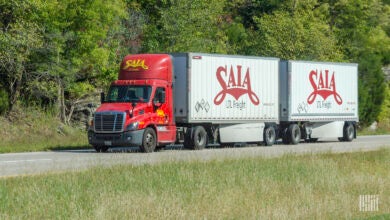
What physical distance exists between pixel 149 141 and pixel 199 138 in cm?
275

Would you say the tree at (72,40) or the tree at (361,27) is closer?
the tree at (72,40)

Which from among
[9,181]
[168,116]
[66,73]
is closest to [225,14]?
[66,73]

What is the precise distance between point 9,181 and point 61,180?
116 centimetres

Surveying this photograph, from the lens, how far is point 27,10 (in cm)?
3369

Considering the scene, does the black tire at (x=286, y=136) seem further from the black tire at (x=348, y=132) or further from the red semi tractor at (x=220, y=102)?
the black tire at (x=348, y=132)

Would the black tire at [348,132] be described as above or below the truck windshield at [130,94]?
below

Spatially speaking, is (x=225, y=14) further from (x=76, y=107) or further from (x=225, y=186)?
(x=225, y=186)

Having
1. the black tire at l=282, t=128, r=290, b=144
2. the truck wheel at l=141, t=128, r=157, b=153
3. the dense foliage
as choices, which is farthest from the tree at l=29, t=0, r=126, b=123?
the black tire at l=282, t=128, r=290, b=144

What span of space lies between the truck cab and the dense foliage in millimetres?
4500

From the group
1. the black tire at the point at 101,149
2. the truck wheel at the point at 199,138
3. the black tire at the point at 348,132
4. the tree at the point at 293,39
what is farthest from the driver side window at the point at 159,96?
the tree at the point at 293,39

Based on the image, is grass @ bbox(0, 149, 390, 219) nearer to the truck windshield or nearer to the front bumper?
the front bumper

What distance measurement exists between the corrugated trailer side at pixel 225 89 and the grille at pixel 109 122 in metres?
2.94

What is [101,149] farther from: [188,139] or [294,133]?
[294,133]

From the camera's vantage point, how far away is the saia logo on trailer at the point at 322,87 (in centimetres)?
3812
